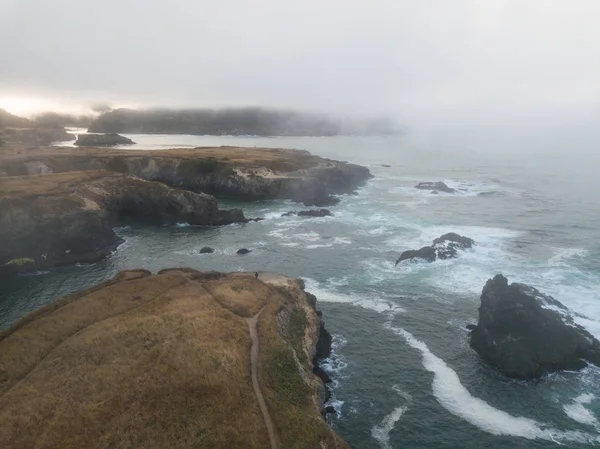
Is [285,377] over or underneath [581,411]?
over

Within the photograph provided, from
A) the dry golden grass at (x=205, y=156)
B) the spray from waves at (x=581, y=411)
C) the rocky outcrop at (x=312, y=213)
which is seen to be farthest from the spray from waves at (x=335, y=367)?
the dry golden grass at (x=205, y=156)

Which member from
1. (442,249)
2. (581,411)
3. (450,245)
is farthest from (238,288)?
(450,245)

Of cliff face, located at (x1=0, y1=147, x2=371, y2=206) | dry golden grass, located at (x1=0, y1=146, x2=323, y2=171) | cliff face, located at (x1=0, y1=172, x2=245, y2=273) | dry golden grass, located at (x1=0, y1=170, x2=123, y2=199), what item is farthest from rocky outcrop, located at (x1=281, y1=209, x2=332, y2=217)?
dry golden grass, located at (x1=0, y1=170, x2=123, y2=199)

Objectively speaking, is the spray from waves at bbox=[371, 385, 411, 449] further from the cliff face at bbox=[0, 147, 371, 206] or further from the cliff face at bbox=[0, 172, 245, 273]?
the cliff face at bbox=[0, 147, 371, 206]

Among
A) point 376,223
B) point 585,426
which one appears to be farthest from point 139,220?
point 585,426

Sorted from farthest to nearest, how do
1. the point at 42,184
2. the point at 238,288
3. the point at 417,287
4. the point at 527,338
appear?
the point at 42,184
the point at 417,287
the point at 238,288
the point at 527,338

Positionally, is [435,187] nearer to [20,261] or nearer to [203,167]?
[203,167]
